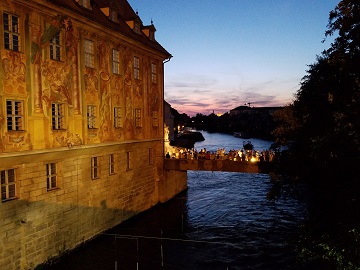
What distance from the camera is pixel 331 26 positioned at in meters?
11.1

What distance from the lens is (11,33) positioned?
517 inches

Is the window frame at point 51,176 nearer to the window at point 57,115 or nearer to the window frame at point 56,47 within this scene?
the window at point 57,115

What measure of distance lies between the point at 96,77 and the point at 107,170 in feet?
17.8

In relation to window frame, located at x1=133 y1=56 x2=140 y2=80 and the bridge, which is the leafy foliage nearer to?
the bridge

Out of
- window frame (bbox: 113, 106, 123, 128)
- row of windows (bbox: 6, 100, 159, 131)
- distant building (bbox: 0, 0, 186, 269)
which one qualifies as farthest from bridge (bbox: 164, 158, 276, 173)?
window frame (bbox: 113, 106, 123, 128)

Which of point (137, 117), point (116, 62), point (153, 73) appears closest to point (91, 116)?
point (116, 62)

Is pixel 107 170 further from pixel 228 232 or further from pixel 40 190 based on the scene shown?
pixel 228 232

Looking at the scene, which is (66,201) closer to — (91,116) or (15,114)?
(91,116)

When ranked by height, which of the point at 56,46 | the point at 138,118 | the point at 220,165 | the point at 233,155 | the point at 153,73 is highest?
the point at 153,73

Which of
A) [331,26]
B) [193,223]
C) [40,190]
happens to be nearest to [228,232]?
[193,223]

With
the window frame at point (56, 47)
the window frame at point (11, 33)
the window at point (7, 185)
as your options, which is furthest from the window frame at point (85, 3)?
the window at point (7, 185)

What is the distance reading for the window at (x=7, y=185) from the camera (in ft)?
42.5

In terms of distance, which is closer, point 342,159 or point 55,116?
point 342,159

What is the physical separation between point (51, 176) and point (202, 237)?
32.4ft
